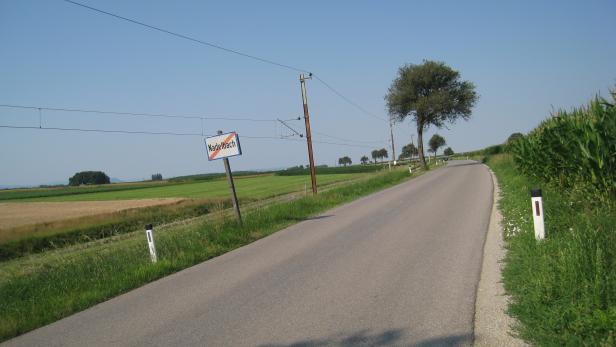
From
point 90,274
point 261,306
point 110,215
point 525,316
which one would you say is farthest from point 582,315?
point 110,215

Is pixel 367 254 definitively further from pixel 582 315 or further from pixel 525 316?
pixel 582 315

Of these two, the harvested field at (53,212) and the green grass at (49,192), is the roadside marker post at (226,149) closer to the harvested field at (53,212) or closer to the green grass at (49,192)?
the harvested field at (53,212)

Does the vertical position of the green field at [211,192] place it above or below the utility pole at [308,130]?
below

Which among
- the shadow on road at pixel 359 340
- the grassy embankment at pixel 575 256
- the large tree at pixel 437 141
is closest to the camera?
the grassy embankment at pixel 575 256

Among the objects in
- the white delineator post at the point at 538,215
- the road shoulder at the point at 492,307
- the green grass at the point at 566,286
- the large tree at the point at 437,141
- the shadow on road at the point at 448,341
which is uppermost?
the large tree at the point at 437,141

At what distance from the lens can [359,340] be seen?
4.32m

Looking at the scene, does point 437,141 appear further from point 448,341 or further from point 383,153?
point 448,341

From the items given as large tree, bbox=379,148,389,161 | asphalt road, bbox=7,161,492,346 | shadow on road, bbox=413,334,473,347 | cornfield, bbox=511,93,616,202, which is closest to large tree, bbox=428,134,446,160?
large tree, bbox=379,148,389,161

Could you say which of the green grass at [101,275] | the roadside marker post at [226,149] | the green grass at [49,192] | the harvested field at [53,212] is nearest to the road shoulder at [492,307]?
the green grass at [101,275]

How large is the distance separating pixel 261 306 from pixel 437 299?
7.00ft

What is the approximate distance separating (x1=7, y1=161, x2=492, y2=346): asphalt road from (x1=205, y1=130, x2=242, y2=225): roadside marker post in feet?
12.5

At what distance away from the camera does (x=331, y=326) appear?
4746 mm

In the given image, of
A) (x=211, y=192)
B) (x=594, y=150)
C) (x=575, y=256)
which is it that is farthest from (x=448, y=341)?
(x=211, y=192)

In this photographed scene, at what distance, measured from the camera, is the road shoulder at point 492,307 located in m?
4.16
